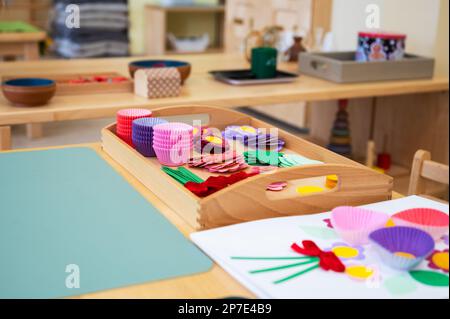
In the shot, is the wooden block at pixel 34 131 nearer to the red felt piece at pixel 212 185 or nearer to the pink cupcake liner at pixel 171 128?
the pink cupcake liner at pixel 171 128

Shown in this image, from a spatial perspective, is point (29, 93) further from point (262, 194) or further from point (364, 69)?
point (364, 69)

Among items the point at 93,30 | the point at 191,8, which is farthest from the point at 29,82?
the point at 191,8

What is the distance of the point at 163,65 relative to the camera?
2.49 metres

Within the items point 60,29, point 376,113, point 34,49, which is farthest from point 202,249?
point 60,29

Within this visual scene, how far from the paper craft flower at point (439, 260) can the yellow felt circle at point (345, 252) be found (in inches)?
4.4

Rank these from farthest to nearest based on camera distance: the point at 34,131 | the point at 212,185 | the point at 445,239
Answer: the point at 34,131 → the point at 212,185 → the point at 445,239

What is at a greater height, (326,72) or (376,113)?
(326,72)

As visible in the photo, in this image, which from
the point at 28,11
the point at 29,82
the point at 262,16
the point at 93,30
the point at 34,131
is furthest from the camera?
the point at 28,11

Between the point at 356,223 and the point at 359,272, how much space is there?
15 cm

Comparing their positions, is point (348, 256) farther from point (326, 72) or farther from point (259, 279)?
point (326, 72)

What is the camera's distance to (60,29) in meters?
5.95

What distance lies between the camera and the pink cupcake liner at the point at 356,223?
989 millimetres

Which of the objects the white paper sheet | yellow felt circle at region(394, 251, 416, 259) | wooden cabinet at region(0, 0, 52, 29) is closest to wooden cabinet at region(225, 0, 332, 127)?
wooden cabinet at region(0, 0, 52, 29)

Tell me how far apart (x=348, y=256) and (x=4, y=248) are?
549mm
